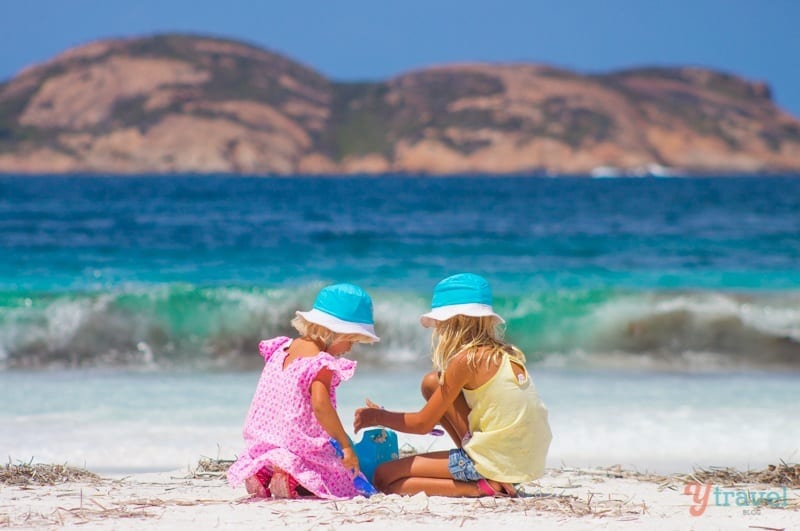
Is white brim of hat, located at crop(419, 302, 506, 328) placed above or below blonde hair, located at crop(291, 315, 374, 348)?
above

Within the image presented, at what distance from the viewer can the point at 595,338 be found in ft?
35.3

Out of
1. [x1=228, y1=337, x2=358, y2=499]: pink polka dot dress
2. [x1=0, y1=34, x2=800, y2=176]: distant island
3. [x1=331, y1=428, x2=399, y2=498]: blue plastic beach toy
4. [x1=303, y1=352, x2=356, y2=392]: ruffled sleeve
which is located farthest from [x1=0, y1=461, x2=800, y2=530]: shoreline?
[x1=0, y1=34, x2=800, y2=176]: distant island

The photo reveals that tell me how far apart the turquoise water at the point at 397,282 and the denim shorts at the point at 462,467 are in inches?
221

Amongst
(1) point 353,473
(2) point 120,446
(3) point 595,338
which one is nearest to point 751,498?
(1) point 353,473

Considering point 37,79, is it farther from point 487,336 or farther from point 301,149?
point 487,336

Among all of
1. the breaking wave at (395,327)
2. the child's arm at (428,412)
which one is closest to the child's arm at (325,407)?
the child's arm at (428,412)

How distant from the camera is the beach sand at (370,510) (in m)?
3.73

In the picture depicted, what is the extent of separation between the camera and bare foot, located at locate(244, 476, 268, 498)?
13.4ft

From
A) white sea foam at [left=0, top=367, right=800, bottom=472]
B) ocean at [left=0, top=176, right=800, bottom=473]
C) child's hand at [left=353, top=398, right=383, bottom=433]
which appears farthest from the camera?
ocean at [left=0, top=176, right=800, bottom=473]

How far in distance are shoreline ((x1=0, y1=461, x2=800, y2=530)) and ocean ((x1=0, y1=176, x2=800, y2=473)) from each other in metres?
0.92

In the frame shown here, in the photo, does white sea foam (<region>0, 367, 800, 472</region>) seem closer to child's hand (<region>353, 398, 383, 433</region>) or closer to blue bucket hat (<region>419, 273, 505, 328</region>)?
child's hand (<region>353, 398, 383, 433</region>)

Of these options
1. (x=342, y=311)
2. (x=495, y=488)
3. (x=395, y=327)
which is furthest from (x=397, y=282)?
(x=342, y=311)

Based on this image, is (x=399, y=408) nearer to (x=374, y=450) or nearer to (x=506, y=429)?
(x=374, y=450)

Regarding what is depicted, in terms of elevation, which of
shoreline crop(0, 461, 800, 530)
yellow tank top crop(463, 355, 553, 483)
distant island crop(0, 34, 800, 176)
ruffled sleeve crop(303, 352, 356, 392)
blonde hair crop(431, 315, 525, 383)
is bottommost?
shoreline crop(0, 461, 800, 530)
